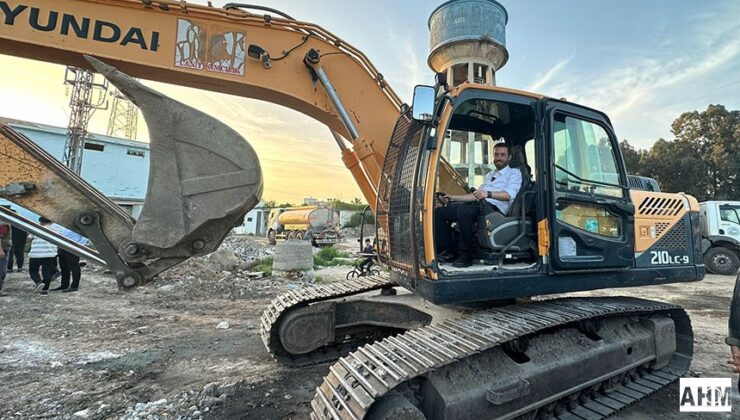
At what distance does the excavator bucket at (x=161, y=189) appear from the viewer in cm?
251

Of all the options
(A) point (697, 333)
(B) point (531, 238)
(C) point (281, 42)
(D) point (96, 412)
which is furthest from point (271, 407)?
(A) point (697, 333)

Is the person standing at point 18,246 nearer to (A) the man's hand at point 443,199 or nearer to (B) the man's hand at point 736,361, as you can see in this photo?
(A) the man's hand at point 443,199

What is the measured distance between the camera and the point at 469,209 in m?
3.51

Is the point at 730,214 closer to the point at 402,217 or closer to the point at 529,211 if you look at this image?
the point at 529,211

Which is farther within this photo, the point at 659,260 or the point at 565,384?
the point at 659,260

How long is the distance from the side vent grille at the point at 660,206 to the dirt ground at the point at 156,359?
1816mm

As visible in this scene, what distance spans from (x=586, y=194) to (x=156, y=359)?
474 centimetres

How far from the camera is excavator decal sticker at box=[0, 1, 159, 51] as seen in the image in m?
2.87

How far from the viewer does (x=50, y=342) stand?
5.08 meters

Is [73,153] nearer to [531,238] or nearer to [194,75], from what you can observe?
[194,75]

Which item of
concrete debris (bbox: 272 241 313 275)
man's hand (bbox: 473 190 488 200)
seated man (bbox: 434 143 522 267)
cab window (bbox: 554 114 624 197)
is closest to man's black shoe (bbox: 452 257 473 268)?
seated man (bbox: 434 143 522 267)

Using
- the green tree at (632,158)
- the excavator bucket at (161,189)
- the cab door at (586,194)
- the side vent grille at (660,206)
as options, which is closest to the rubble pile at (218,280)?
the excavator bucket at (161,189)

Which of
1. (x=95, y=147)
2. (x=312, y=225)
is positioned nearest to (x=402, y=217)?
(x=312, y=225)

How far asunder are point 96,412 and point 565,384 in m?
3.69
